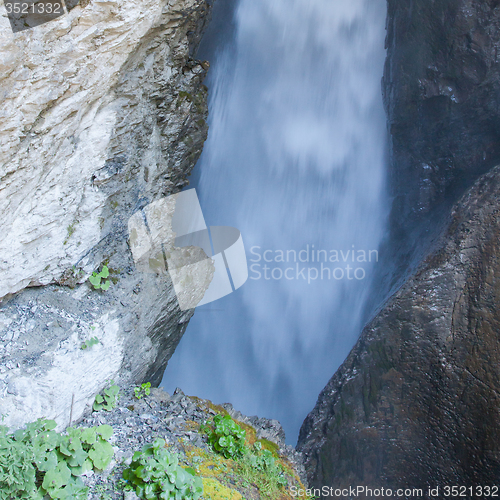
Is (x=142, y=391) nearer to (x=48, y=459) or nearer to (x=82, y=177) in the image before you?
(x=48, y=459)

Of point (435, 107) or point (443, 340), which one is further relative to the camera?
point (435, 107)

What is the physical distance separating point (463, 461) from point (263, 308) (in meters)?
5.15

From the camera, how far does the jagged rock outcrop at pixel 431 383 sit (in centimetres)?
447

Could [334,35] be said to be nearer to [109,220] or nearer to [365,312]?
[365,312]

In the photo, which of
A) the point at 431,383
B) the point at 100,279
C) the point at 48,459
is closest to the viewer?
the point at 48,459

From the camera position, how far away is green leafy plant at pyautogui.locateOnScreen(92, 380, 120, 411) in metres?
3.52

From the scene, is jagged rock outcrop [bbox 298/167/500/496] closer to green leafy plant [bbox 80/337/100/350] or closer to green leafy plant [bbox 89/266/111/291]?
green leafy plant [bbox 80/337/100/350]

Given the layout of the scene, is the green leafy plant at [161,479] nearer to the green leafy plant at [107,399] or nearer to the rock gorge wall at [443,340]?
the green leafy plant at [107,399]

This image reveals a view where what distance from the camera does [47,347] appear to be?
3213mm

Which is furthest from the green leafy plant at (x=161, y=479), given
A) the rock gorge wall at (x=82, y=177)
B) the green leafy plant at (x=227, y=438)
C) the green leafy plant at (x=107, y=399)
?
the rock gorge wall at (x=82, y=177)

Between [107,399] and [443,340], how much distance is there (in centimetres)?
410

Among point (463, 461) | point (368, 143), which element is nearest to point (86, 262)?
point (463, 461)

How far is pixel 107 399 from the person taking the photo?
11.7 ft

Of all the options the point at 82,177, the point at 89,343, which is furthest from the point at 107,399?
the point at 82,177
